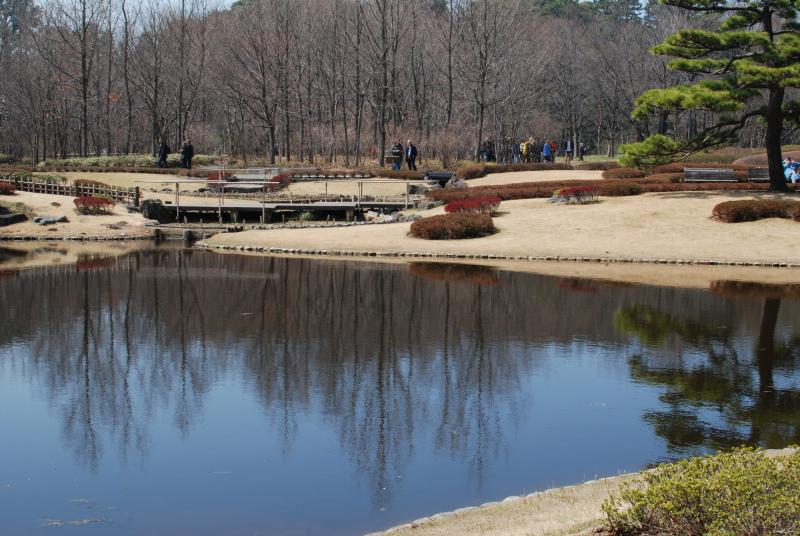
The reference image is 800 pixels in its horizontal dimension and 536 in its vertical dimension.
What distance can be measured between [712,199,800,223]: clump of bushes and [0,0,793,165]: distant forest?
2749cm

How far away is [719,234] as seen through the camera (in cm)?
3231

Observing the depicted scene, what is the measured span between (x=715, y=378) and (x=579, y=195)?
22.8m

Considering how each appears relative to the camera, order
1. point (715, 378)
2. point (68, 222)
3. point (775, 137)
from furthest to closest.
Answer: point (68, 222) → point (775, 137) → point (715, 378)

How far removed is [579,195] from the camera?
3822 cm

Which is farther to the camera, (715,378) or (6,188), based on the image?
(6,188)

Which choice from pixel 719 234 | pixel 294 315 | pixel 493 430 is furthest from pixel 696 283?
pixel 493 430

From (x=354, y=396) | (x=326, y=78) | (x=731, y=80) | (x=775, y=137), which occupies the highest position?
(x=326, y=78)

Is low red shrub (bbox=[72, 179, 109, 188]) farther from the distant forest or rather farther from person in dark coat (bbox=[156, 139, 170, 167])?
the distant forest

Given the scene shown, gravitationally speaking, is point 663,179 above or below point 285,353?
above

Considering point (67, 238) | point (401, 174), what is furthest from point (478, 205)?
point (67, 238)

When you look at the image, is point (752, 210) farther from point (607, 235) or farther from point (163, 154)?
point (163, 154)

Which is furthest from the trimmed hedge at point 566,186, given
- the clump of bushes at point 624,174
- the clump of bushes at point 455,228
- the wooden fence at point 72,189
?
the wooden fence at point 72,189

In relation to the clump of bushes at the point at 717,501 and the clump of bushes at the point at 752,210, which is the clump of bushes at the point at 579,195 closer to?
the clump of bushes at the point at 752,210

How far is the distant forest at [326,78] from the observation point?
208ft
